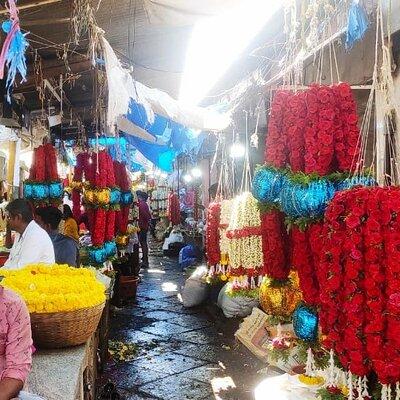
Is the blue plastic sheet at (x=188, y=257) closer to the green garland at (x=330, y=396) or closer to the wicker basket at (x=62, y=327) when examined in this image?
the wicker basket at (x=62, y=327)

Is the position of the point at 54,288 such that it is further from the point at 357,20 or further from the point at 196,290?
the point at 196,290

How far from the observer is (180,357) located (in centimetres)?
764

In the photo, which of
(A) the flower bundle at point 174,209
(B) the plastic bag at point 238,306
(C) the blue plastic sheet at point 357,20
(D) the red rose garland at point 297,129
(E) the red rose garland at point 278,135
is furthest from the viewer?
(A) the flower bundle at point 174,209

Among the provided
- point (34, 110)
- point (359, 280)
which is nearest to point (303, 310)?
point (359, 280)

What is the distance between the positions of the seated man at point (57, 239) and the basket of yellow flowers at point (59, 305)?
2.20 m

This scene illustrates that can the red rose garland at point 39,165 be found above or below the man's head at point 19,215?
above

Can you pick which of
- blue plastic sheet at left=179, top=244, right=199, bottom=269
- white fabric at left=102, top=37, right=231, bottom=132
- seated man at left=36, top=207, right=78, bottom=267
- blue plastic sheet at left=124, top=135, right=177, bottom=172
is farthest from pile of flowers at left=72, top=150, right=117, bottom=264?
blue plastic sheet at left=179, top=244, right=199, bottom=269

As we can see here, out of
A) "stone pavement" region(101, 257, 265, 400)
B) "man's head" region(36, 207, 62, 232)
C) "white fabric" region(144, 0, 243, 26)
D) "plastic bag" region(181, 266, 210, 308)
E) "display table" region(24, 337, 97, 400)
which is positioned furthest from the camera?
"plastic bag" region(181, 266, 210, 308)

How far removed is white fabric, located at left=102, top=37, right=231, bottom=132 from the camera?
16.1 ft

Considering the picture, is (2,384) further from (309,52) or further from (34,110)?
(34,110)

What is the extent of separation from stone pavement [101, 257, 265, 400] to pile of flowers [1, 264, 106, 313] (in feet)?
7.77

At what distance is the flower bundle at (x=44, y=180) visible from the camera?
7.82 meters

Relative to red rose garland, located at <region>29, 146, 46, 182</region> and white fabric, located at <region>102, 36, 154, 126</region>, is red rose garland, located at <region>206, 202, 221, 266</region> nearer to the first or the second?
red rose garland, located at <region>29, 146, 46, 182</region>

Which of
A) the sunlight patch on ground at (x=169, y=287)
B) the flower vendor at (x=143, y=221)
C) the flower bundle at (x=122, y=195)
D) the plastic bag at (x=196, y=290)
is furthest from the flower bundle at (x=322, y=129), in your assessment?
the flower vendor at (x=143, y=221)
